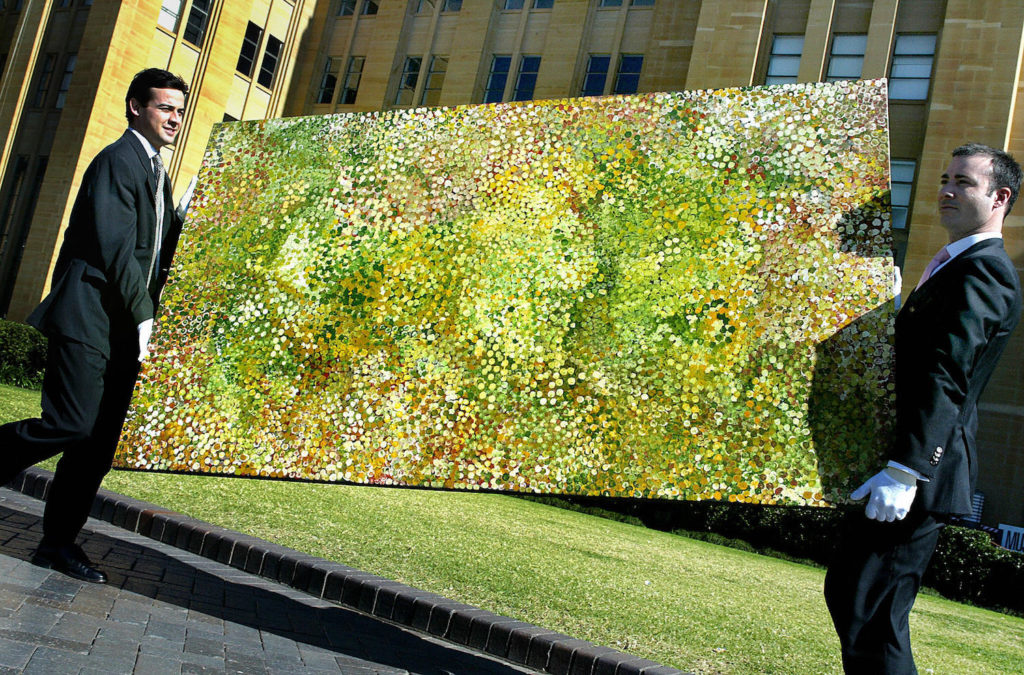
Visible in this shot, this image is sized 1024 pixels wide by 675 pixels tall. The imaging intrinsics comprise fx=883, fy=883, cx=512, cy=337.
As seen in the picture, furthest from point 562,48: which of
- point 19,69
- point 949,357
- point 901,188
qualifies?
point 949,357

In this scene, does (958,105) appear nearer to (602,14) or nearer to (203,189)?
(602,14)

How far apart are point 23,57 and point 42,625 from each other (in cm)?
2791

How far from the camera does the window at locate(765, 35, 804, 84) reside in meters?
23.0

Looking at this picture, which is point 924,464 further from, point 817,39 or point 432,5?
point 432,5

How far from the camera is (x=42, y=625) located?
3.46 meters

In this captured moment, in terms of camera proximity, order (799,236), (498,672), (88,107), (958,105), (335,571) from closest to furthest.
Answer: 1. (799,236)
2. (498,672)
3. (335,571)
4. (958,105)
5. (88,107)

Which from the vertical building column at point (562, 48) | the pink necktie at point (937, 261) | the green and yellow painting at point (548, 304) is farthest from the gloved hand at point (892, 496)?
the vertical building column at point (562, 48)

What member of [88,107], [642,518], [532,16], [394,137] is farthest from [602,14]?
[394,137]

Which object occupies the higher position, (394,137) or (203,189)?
Answer: (394,137)

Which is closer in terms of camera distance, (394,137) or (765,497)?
(765,497)

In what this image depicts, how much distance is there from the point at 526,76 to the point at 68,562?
25.3 meters

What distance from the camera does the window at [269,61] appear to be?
29.5 m

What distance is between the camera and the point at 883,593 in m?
3.03

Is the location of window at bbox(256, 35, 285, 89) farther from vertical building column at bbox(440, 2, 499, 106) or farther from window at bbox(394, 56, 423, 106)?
vertical building column at bbox(440, 2, 499, 106)
